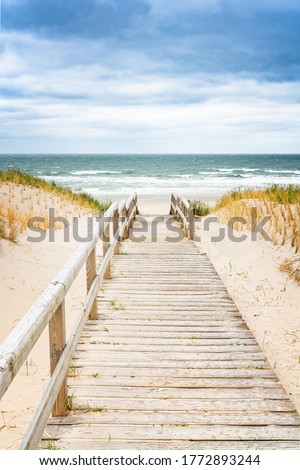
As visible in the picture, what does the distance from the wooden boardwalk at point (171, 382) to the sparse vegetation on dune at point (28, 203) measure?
4495mm

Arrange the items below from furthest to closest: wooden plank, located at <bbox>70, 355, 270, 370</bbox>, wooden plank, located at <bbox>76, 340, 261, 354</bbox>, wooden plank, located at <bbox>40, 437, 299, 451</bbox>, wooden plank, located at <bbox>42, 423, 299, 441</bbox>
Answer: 1. wooden plank, located at <bbox>76, 340, 261, 354</bbox>
2. wooden plank, located at <bbox>70, 355, 270, 370</bbox>
3. wooden plank, located at <bbox>42, 423, 299, 441</bbox>
4. wooden plank, located at <bbox>40, 437, 299, 451</bbox>

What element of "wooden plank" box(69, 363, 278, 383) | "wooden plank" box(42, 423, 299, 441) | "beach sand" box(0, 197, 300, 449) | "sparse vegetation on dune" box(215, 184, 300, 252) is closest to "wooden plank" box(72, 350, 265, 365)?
"wooden plank" box(69, 363, 278, 383)

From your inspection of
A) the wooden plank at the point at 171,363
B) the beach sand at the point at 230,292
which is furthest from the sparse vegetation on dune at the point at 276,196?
the wooden plank at the point at 171,363

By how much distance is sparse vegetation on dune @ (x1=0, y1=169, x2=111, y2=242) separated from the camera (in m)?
9.78

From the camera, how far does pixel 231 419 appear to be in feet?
10.0

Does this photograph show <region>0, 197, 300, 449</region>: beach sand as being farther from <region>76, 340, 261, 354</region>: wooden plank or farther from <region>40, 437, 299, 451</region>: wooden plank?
<region>40, 437, 299, 451</region>: wooden plank

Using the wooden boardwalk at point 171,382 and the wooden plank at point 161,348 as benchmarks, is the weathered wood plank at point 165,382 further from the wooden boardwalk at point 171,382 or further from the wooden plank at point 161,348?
the wooden plank at point 161,348

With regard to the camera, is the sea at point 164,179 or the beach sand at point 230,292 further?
the sea at point 164,179

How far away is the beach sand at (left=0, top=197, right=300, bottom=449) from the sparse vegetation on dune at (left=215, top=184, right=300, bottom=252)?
15.2 inches

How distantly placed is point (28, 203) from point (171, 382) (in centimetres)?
1001

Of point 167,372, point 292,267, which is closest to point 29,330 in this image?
point 167,372

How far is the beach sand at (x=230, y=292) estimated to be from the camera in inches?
161

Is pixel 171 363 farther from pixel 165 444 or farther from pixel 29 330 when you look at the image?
pixel 29 330
